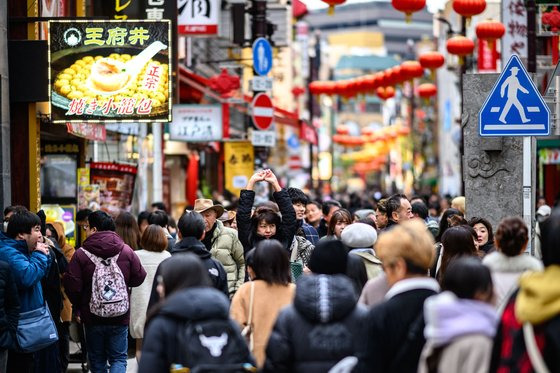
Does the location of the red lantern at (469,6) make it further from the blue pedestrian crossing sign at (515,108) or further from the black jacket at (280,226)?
the black jacket at (280,226)

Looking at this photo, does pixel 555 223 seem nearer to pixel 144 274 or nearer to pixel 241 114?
pixel 144 274

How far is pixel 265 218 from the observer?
35.9ft

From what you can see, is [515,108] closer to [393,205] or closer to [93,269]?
[393,205]

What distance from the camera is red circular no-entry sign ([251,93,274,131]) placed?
2283 centimetres

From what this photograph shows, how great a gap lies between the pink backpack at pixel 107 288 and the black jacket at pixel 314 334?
4.90 meters

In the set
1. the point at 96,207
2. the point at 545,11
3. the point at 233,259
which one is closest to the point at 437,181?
the point at 545,11

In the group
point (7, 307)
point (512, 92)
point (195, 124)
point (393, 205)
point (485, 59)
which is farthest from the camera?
point (485, 59)

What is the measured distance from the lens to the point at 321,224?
16.2m

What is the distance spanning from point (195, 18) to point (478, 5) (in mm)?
6192

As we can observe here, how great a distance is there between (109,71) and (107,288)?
390 centimetres

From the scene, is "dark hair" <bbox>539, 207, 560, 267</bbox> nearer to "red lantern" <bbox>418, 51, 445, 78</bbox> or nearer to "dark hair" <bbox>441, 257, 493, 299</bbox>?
"dark hair" <bbox>441, 257, 493, 299</bbox>

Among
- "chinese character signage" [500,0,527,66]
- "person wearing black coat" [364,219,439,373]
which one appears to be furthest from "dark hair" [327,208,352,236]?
"chinese character signage" [500,0,527,66]

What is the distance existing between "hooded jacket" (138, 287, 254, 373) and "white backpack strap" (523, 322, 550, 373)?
159 cm

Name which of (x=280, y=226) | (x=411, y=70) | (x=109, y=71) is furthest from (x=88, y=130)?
(x=411, y=70)
